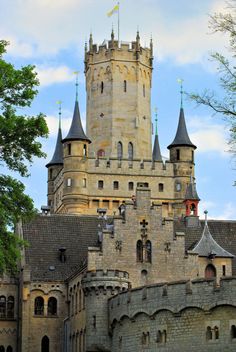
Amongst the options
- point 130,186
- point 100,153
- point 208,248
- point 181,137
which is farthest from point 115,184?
point 208,248

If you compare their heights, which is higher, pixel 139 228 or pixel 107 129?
pixel 107 129

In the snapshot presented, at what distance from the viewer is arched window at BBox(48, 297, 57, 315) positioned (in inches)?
3548

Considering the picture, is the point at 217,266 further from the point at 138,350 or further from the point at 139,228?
the point at 138,350

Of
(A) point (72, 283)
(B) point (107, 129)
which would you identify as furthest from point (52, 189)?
(A) point (72, 283)

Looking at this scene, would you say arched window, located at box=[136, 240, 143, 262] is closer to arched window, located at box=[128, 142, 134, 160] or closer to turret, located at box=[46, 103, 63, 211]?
arched window, located at box=[128, 142, 134, 160]

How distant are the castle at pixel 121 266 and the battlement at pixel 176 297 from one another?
62 mm

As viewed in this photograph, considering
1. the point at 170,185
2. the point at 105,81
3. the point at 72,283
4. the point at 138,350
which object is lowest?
the point at 138,350

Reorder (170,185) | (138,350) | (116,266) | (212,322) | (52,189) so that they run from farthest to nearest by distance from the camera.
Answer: (52,189), (170,185), (116,266), (138,350), (212,322)

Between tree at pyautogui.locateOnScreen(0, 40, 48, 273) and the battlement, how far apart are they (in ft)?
47.1

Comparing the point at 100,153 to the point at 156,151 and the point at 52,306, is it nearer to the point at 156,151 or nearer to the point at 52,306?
the point at 156,151

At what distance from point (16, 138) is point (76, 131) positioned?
75.4 m

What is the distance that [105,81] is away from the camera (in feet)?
465

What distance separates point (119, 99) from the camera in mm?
141000

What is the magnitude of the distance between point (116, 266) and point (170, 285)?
44.0 feet
